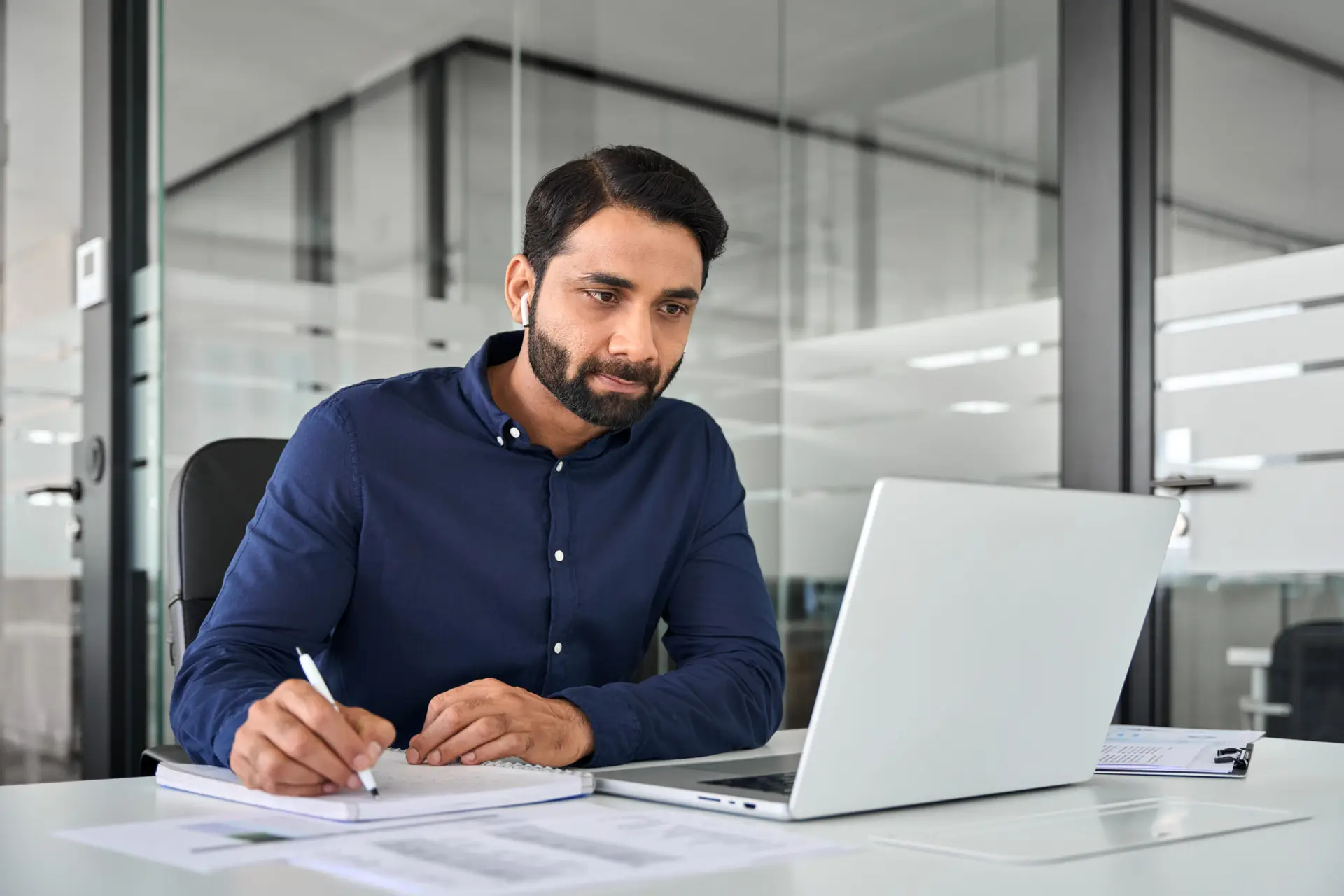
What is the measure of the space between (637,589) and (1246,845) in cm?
84

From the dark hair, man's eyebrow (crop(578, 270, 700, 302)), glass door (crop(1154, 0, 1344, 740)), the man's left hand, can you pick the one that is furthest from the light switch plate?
the man's left hand

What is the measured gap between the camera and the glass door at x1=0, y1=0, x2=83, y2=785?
359 centimetres

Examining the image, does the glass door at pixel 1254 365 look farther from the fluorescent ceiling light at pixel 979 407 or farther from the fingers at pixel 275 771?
the fingers at pixel 275 771

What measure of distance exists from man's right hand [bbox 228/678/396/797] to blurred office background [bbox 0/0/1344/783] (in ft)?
5.92

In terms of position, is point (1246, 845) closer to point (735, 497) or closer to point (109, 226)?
point (735, 497)

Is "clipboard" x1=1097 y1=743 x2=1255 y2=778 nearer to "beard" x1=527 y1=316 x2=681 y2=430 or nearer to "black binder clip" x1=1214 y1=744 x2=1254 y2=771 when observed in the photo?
"black binder clip" x1=1214 y1=744 x2=1254 y2=771

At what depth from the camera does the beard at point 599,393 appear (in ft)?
5.14

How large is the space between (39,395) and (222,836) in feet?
10.2

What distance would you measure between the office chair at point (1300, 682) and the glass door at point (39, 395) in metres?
2.75

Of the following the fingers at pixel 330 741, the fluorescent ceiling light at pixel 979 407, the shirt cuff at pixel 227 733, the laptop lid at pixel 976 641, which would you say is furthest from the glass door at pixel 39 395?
the laptop lid at pixel 976 641

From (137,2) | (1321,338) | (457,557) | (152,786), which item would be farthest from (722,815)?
(137,2)

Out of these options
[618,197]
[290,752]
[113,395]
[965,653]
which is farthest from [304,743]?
[113,395]

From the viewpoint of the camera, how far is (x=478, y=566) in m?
1.57

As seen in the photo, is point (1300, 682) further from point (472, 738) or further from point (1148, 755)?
point (472, 738)
